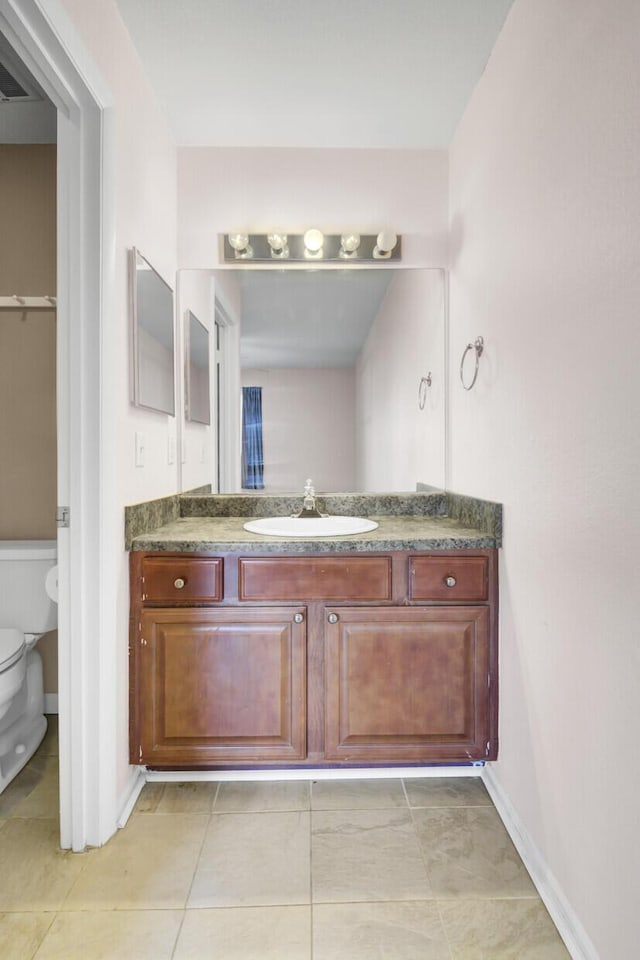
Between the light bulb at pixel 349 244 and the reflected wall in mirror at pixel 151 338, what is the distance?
71 centimetres

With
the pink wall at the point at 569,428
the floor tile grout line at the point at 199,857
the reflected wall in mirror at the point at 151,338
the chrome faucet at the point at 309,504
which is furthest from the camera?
the chrome faucet at the point at 309,504

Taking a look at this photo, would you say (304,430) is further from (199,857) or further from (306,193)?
(199,857)

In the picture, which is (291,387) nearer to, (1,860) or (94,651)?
(94,651)

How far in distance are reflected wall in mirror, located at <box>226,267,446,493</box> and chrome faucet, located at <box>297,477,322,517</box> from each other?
0.08 meters

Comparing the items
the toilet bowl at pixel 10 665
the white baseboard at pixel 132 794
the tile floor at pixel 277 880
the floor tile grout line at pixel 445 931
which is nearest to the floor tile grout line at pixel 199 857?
the tile floor at pixel 277 880

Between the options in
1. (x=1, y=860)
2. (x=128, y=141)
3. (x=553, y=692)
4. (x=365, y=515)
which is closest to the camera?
(x=553, y=692)

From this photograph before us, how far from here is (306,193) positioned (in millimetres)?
2289

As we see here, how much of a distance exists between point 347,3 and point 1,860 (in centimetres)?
254

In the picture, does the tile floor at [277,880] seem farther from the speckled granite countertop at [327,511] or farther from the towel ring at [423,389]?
the towel ring at [423,389]

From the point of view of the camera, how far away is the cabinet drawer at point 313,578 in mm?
1749

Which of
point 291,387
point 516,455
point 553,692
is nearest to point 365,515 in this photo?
point 291,387

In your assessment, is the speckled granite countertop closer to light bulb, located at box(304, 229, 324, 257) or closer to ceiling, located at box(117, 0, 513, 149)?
light bulb, located at box(304, 229, 324, 257)

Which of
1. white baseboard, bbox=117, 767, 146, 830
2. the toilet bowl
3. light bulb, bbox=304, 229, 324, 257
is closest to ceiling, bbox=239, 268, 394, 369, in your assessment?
light bulb, bbox=304, 229, 324, 257

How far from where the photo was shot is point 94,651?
155 centimetres
